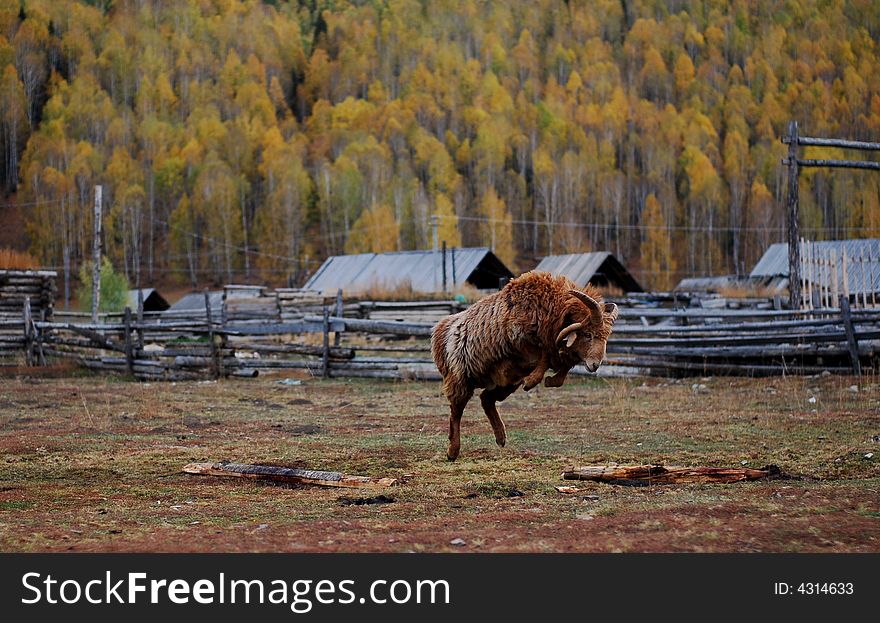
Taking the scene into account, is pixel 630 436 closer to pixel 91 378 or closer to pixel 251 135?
pixel 91 378

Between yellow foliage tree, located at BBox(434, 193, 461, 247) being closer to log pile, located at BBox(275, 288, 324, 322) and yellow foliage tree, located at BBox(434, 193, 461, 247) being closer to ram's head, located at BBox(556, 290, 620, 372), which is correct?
log pile, located at BBox(275, 288, 324, 322)

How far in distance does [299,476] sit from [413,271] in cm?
3998

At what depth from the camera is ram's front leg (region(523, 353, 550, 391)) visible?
682 cm

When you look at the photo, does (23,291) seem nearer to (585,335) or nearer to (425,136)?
(585,335)

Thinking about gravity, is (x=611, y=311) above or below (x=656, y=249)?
below

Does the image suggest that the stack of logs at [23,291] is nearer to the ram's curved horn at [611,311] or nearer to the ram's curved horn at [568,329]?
the ram's curved horn at [611,311]

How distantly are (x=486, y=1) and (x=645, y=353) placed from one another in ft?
368

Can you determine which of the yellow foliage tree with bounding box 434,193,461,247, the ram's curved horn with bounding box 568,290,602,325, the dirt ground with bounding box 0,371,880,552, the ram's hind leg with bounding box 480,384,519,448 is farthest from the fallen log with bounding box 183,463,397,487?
the yellow foliage tree with bounding box 434,193,461,247

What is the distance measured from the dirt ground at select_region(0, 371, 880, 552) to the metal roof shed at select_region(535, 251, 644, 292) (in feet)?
84.6

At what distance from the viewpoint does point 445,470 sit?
23.9 feet

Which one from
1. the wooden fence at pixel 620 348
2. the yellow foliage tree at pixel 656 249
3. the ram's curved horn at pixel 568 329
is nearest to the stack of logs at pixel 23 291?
the wooden fence at pixel 620 348

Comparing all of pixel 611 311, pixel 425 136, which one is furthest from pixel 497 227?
pixel 611 311

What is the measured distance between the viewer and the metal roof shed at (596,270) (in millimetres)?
39812

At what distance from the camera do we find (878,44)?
6078cm
